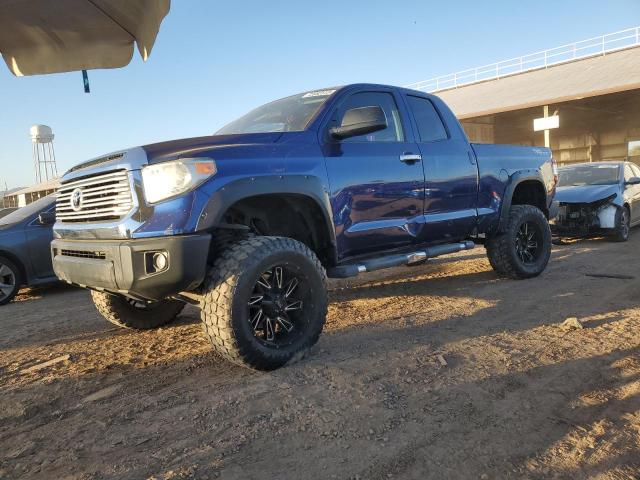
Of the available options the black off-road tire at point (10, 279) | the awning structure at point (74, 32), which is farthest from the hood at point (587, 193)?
the black off-road tire at point (10, 279)

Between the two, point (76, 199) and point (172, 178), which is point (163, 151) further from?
point (76, 199)

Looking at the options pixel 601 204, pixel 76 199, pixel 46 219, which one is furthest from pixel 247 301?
pixel 601 204

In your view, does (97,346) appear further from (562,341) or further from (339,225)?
(562,341)

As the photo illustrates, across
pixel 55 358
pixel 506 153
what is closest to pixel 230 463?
pixel 55 358

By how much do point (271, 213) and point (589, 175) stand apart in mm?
8427

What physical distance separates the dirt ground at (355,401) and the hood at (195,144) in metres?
1.41

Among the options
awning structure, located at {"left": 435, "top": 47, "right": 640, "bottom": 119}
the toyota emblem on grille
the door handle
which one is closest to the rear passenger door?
the door handle

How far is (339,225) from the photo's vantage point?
3527 millimetres

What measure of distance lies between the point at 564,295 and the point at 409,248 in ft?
5.96

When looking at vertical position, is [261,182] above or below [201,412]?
above

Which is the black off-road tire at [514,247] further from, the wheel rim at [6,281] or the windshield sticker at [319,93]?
the wheel rim at [6,281]

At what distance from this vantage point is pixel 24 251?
631cm

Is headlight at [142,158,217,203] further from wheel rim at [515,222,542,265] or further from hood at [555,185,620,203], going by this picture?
hood at [555,185,620,203]

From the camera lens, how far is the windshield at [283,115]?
3.73 metres
